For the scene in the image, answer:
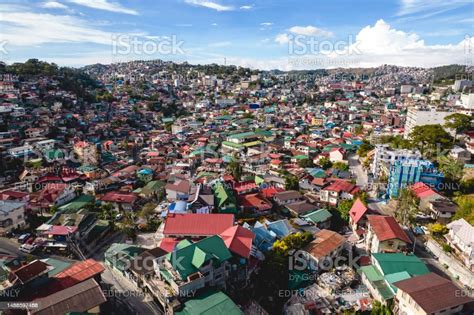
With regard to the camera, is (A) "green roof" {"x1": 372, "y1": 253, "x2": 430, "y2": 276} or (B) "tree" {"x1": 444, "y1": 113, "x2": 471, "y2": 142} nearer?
(A) "green roof" {"x1": 372, "y1": 253, "x2": 430, "y2": 276}

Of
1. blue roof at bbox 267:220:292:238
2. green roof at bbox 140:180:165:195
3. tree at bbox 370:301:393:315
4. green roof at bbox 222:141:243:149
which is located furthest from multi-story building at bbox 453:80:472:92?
tree at bbox 370:301:393:315

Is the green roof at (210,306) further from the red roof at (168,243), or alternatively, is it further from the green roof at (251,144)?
the green roof at (251,144)

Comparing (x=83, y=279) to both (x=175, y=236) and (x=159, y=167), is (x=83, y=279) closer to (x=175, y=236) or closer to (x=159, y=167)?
(x=175, y=236)

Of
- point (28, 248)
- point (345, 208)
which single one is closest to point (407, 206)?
point (345, 208)

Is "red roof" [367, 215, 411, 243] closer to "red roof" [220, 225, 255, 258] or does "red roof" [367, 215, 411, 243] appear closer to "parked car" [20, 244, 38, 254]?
"red roof" [220, 225, 255, 258]

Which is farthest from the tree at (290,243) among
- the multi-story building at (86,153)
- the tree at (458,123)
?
the multi-story building at (86,153)
